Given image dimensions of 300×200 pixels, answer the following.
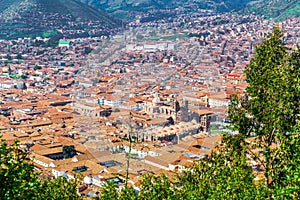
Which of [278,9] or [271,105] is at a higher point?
[278,9]

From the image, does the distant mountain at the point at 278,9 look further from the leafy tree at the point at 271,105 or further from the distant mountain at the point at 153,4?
the leafy tree at the point at 271,105

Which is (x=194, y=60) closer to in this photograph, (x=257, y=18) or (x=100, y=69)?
(x=100, y=69)

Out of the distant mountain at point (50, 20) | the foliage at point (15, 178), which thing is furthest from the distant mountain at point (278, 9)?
the foliage at point (15, 178)

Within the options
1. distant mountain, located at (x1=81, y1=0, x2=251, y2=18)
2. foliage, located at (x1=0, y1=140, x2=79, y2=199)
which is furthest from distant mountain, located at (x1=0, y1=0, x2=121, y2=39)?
foliage, located at (x1=0, y1=140, x2=79, y2=199)

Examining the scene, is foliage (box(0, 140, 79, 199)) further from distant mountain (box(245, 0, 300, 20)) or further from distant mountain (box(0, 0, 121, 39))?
distant mountain (box(245, 0, 300, 20))

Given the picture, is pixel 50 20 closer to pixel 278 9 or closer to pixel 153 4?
pixel 278 9

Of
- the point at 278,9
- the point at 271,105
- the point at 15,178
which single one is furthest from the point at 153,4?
the point at 15,178
